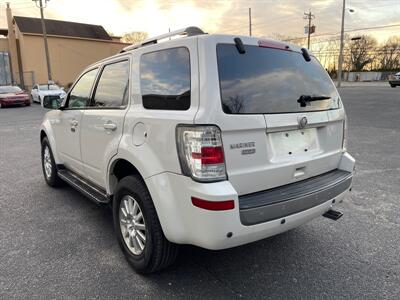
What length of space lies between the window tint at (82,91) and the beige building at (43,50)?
36038 mm

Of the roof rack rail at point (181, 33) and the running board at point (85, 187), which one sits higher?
the roof rack rail at point (181, 33)

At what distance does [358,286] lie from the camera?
2.83 metres

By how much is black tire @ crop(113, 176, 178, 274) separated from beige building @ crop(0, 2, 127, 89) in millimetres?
38189

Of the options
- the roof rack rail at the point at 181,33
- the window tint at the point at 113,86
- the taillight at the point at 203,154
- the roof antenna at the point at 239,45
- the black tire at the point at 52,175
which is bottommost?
the black tire at the point at 52,175

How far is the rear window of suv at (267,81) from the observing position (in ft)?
8.41

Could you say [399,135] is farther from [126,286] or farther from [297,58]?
[126,286]

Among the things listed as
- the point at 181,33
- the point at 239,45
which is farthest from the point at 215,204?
the point at 181,33

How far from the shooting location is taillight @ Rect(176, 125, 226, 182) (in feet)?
7.82

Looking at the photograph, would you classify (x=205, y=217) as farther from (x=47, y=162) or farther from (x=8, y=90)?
(x=8, y=90)

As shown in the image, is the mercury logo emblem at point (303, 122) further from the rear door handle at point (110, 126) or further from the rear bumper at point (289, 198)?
the rear door handle at point (110, 126)

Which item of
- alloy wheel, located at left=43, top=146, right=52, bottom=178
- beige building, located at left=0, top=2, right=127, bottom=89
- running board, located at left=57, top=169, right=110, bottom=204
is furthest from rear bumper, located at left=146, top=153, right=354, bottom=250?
beige building, located at left=0, top=2, right=127, bottom=89

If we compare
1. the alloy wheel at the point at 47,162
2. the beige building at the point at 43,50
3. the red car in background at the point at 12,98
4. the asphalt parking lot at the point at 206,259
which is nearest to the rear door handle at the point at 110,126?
the asphalt parking lot at the point at 206,259

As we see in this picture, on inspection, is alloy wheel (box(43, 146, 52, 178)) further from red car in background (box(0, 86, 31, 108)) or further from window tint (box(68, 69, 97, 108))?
red car in background (box(0, 86, 31, 108))

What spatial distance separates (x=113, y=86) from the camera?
11.7 feet
